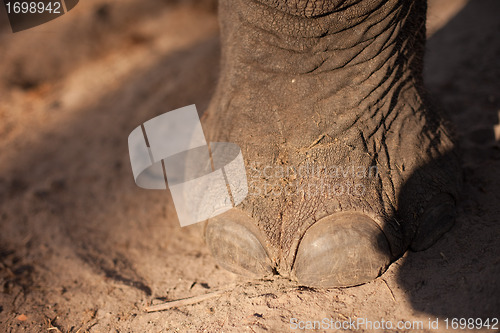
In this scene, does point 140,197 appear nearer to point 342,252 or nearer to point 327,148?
point 327,148

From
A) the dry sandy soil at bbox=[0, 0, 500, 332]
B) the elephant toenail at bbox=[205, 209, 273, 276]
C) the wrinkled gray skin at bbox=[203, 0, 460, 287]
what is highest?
the wrinkled gray skin at bbox=[203, 0, 460, 287]

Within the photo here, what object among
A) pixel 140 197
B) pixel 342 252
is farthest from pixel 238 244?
pixel 140 197

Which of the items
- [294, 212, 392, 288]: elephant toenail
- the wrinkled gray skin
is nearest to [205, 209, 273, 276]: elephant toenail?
the wrinkled gray skin

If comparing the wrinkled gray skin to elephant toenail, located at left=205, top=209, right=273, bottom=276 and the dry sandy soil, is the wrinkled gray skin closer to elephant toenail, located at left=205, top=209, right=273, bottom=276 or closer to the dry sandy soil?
elephant toenail, located at left=205, top=209, right=273, bottom=276

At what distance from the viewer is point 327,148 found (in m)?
1.49

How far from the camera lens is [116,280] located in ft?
5.88

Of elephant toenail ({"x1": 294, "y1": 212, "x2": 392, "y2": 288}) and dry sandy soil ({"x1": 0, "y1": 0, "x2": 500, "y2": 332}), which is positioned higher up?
elephant toenail ({"x1": 294, "y1": 212, "x2": 392, "y2": 288})

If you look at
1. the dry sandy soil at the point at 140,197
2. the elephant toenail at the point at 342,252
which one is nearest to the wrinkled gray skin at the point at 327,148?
the elephant toenail at the point at 342,252

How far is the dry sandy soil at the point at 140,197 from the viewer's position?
1.41m

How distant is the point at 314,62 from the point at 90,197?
5.01 feet

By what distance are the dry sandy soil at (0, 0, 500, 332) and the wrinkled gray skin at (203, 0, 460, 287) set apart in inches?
4.5

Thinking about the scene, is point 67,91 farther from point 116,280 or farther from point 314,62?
point 314,62

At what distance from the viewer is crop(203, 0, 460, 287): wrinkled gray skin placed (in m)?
1.39

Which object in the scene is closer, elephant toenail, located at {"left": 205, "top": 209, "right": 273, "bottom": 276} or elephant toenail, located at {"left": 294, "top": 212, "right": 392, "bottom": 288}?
elephant toenail, located at {"left": 294, "top": 212, "right": 392, "bottom": 288}
